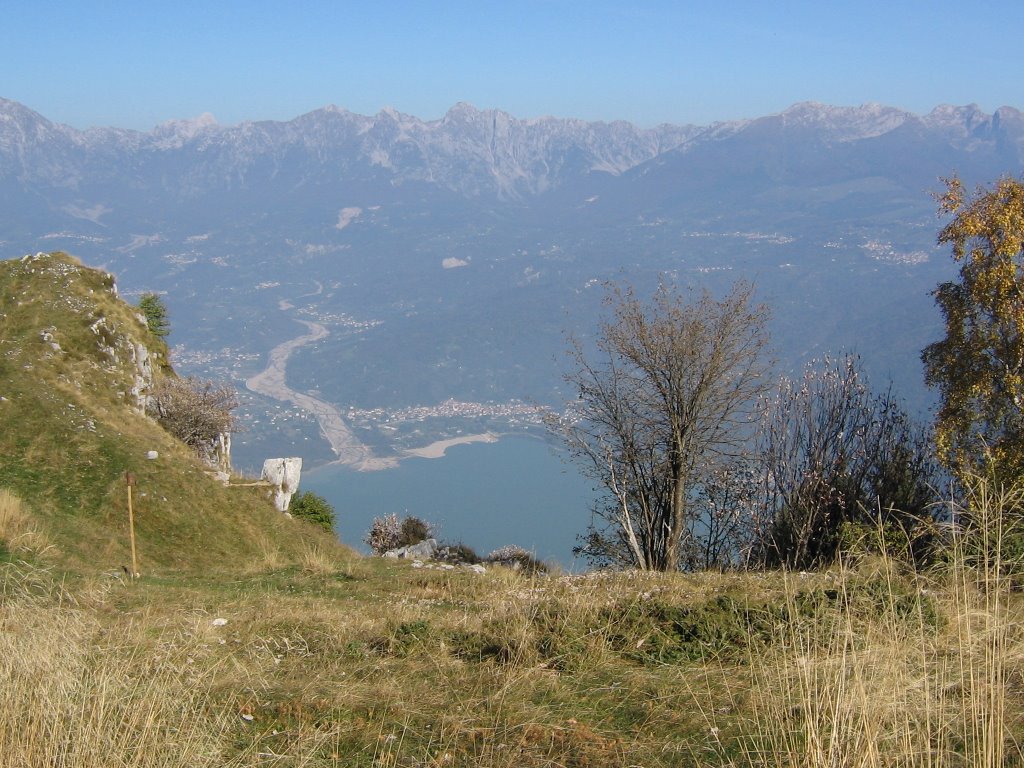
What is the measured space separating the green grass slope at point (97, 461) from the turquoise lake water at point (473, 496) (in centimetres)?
10086

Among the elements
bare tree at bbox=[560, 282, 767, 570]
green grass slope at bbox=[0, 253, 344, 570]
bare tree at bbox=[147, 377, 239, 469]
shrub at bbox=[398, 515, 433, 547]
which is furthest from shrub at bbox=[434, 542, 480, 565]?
bare tree at bbox=[147, 377, 239, 469]

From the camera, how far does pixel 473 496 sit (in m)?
168

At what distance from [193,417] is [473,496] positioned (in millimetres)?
141126

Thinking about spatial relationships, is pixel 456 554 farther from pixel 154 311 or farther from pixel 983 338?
pixel 154 311

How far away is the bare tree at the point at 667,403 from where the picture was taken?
19.8 m

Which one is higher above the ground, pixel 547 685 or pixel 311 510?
pixel 547 685

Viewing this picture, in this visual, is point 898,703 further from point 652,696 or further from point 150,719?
point 150,719

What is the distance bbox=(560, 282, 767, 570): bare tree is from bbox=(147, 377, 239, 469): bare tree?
14085 mm

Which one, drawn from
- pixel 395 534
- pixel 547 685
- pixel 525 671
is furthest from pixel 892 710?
pixel 395 534

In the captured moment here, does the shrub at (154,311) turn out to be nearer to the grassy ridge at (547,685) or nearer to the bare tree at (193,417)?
the bare tree at (193,417)

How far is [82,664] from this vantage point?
513 cm

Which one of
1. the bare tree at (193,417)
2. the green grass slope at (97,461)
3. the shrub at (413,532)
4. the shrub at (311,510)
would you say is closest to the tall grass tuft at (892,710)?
the green grass slope at (97,461)

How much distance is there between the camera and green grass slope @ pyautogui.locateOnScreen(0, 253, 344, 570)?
1831 cm

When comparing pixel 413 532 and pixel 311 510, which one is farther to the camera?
pixel 311 510
